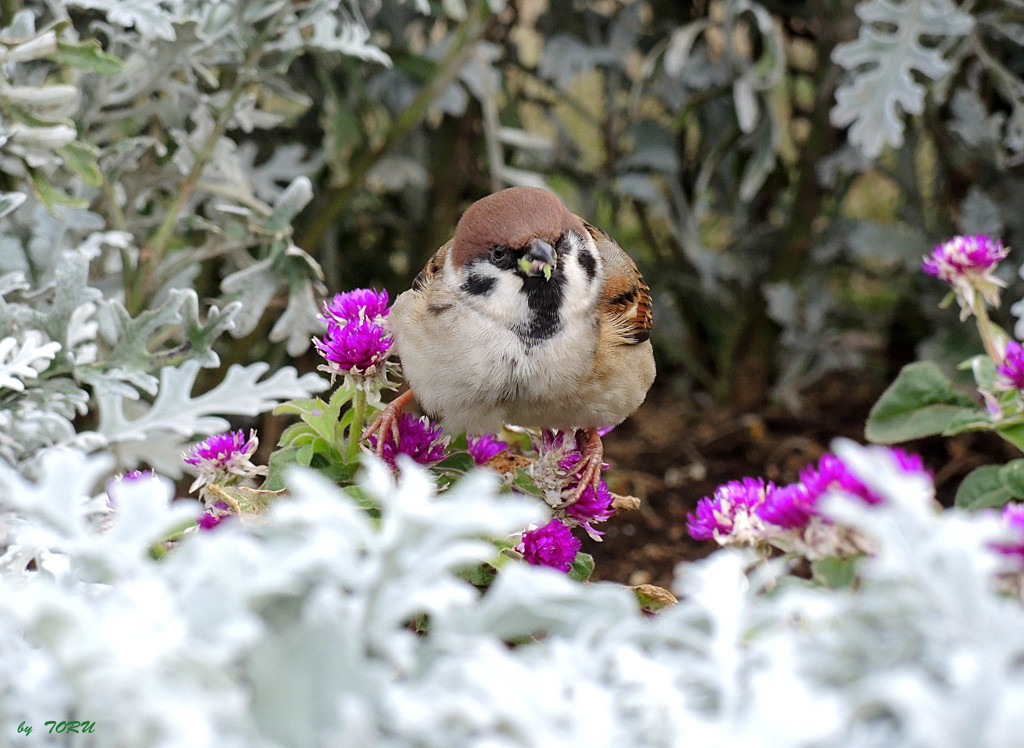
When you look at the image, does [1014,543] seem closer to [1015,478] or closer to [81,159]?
[1015,478]

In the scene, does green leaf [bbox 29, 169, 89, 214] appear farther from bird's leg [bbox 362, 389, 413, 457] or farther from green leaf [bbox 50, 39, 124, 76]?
bird's leg [bbox 362, 389, 413, 457]

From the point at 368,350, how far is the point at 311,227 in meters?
1.47

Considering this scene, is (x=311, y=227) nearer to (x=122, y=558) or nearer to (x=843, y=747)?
(x=122, y=558)

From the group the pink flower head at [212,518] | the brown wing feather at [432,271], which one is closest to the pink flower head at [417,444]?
the pink flower head at [212,518]

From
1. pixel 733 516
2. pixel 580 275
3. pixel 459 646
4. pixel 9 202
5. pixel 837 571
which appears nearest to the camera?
pixel 459 646

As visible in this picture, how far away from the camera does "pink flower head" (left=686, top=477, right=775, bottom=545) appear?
1126 millimetres

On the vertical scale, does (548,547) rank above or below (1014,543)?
below

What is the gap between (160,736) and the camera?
728 millimetres

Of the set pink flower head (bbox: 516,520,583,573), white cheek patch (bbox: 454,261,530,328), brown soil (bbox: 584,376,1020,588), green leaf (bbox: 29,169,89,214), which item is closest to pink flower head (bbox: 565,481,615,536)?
pink flower head (bbox: 516,520,583,573)

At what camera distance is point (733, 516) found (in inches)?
45.5

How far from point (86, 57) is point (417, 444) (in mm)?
887

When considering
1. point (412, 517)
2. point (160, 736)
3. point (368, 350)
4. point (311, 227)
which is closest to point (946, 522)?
point (412, 517)

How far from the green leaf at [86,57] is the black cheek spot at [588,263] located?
2.86 ft

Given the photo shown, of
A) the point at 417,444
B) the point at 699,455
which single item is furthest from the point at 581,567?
the point at 699,455
